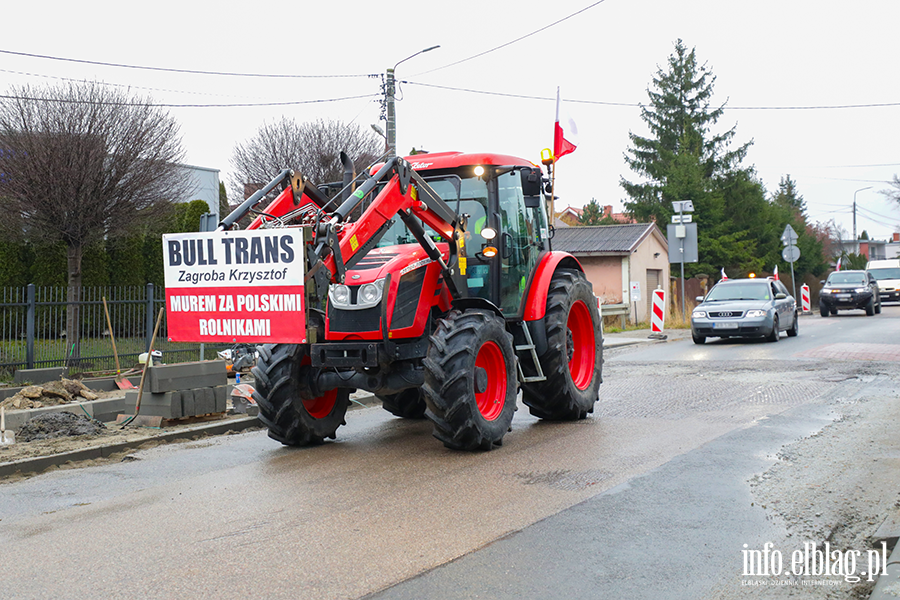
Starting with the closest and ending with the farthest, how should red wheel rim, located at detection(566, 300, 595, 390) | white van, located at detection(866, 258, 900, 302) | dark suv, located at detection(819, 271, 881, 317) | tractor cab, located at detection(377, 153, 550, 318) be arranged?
tractor cab, located at detection(377, 153, 550, 318)
red wheel rim, located at detection(566, 300, 595, 390)
dark suv, located at detection(819, 271, 881, 317)
white van, located at detection(866, 258, 900, 302)

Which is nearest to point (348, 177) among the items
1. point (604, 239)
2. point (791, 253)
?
point (604, 239)

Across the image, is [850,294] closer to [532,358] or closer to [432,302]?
[532,358]

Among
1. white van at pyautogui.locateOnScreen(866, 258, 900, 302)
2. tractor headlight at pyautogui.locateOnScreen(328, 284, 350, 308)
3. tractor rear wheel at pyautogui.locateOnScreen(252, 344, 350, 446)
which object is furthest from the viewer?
white van at pyautogui.locateOnScreen(866, 258, 900, 302)

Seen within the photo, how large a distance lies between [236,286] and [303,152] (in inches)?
774

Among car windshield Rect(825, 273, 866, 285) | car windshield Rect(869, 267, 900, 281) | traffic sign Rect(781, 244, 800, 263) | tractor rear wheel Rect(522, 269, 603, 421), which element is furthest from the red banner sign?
car windshield Rect(869, 267, 900, 281)

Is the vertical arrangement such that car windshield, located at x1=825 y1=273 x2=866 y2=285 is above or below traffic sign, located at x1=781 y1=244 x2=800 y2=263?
below

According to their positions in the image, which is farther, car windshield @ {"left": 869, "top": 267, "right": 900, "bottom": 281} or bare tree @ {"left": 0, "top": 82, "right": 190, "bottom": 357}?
car windshield @ {"left": 869, "top": 267, "right": 900, "bottom": 281}

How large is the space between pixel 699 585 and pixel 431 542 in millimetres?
1580

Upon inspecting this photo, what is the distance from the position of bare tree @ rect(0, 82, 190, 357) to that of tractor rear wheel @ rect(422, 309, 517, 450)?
10786 mm

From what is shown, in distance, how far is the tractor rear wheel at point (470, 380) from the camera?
24.5ft

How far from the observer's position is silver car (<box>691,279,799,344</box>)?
1961 centimetres

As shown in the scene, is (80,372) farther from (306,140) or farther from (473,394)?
(306,140)

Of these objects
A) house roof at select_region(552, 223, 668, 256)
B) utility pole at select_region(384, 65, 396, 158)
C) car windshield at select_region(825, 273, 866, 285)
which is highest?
utility pole at select_region(384, 65, 396, 158)

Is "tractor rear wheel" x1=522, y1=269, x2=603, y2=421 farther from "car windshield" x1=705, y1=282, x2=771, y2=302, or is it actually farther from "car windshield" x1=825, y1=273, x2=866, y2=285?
"car windshield" x1=825, y1=273, x2=866, y2=285
